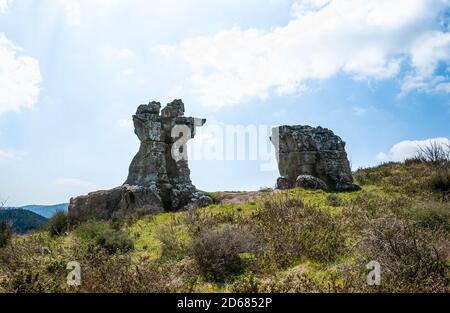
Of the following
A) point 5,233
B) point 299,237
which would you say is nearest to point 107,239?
point 5,233

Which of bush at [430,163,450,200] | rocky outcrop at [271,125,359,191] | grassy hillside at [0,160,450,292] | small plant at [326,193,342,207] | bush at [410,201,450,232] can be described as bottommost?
grassy hillside at [0,160,450,292]

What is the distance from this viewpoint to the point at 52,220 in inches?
746

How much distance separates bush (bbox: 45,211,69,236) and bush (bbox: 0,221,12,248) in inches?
95.7

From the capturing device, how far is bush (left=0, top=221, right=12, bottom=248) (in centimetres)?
1368

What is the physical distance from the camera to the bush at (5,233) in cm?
1368

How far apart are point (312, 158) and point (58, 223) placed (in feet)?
55.1

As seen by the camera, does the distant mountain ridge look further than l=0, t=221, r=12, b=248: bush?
Yes

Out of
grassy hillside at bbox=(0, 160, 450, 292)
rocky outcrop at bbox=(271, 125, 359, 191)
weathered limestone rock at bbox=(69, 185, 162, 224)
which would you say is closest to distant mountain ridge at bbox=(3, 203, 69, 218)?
weathered limestone rock at bbox=(69, 185, 162, 224)

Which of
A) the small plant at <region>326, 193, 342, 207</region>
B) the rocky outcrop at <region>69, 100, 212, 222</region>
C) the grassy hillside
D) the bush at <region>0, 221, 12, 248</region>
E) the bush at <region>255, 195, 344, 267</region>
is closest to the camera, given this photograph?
the grassy hillside

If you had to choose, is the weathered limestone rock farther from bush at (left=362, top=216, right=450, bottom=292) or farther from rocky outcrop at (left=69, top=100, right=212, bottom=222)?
bush at (left=362, top=216, right=450, bottom=292)

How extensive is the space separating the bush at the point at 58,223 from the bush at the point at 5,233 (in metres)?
2.43

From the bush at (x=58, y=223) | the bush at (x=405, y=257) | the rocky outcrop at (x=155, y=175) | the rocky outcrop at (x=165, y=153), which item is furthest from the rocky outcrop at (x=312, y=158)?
the bush at (x=405, y=257)
